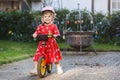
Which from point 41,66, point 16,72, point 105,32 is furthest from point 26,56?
point 105,32

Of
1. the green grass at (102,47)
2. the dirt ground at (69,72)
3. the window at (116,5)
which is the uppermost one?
the window at (116,5)

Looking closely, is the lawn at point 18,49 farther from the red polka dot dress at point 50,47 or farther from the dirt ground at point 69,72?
the red polka dot dress at point 50,47

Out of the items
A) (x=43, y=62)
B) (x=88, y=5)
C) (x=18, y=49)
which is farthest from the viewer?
(x=88, y=5)

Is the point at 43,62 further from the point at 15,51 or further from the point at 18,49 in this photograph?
the point at 18,49

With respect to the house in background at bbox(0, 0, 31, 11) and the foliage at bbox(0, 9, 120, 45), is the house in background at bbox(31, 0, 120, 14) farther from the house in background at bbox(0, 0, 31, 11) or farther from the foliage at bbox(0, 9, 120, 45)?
the foliage at bbox(0, 9, 120, 45)

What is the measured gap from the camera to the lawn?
12597 mm

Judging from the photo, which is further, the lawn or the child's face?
the lawn

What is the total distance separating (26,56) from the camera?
13.3 meters

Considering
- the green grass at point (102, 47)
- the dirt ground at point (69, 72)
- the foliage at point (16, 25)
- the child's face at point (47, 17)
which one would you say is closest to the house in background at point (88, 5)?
the foliage at point (16, 25)

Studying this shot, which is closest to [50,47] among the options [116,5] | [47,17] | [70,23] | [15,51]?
[47,17]

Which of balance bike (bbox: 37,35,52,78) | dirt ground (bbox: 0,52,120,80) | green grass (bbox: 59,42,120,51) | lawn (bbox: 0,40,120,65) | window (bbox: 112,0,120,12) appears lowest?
green grass (bbox: 59,42,120,51)

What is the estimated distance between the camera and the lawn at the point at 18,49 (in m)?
12.6

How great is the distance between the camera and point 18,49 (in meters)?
15.6

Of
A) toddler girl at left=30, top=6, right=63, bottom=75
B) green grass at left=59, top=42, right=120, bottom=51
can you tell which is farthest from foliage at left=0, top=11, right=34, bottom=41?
toddler girl at left=30, top=6, right=63, bottom=75
